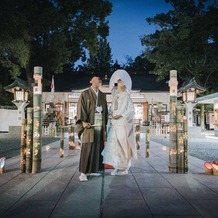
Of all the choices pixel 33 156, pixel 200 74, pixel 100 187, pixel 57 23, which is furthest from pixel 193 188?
pixel 200 74

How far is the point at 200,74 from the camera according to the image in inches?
914

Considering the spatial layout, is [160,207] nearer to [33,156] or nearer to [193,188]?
[193,188]

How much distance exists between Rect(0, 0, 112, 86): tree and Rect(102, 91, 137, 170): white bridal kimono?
10.4 m

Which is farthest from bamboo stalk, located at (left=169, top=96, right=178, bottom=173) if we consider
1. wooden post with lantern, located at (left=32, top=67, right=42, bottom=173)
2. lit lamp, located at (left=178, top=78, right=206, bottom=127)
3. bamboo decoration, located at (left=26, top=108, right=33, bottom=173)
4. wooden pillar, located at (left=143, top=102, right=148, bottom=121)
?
wooden pillar, located at (left=143, top=102, right=148, bottom=121)

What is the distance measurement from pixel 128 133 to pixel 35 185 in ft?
6.82

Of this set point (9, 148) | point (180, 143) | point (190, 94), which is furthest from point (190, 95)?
point (180, 143)

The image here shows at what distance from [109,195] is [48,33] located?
18205mm

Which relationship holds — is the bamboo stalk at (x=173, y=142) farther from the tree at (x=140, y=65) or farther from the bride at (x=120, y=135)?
the tree at (x=140, y=65)

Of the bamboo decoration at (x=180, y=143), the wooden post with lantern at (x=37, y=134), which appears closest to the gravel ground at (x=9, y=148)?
the wooden post with lantern at (x=37, y=134)

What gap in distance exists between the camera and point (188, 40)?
2172 centimetres

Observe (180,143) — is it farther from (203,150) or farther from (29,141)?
(203,150)

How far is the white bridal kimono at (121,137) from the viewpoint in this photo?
16.8ft

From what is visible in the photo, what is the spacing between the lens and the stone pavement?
2.91 m

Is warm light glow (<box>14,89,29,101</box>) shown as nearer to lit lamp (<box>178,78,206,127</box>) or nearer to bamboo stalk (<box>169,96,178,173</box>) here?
lit lamp (<box>178,78,206,127</box>)
